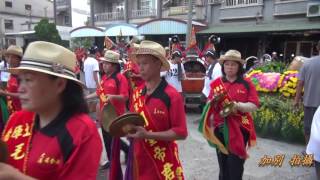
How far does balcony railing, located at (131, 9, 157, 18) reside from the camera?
31016 mm

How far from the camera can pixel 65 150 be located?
177 centimetres

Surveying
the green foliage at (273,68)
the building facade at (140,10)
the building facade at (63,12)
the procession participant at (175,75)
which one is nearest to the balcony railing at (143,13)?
the building facade at (140,10)

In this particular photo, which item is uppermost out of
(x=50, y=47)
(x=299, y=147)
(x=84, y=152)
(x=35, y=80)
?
(x=50, y=47)

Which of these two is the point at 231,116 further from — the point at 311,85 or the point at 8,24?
the point at 8,24

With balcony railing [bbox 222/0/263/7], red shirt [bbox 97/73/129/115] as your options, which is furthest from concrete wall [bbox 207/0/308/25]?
red shirt [bbox 97/73/129/115]

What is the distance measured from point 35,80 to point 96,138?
16.6 inches

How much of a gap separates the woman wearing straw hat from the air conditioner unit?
15.4m

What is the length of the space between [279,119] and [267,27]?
1315cm

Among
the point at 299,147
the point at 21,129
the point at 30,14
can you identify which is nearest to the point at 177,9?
the point at 299,147

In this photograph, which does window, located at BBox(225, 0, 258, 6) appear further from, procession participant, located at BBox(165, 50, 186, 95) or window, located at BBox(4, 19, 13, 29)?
window, located at BBox(4, 19, 13, 29)

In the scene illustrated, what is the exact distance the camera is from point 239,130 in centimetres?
405

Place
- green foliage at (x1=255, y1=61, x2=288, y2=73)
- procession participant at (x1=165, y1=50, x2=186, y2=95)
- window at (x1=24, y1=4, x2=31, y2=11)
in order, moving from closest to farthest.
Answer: green foliage at (x1=255, y1=61, x2=288, y2=73) → procession participant at (x1=165, y1=50, x2=186, y2=95) → window at (x1=24, y1=4, x2=31, y2=11)

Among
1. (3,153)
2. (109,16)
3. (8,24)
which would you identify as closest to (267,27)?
(3,153)

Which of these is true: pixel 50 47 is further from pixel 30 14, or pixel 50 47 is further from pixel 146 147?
pixel 30 14
